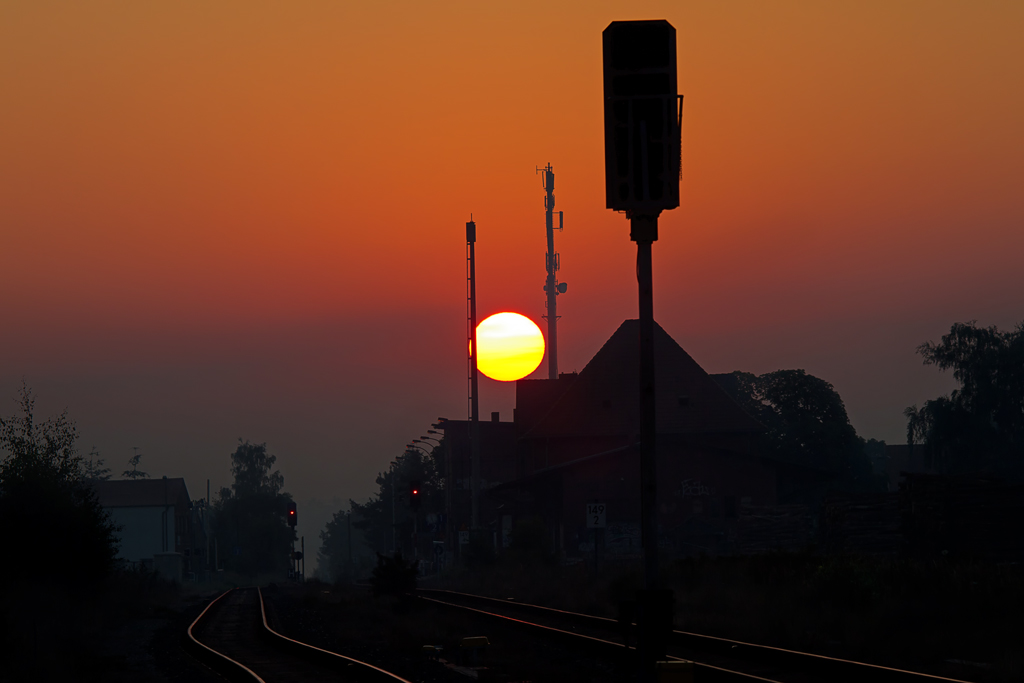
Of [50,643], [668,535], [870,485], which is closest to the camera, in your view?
[50,643]

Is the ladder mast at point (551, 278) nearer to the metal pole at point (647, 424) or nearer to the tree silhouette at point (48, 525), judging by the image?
the tree silhouette at point (48, 525)

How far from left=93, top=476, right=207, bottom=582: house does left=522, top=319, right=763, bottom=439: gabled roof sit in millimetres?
61096

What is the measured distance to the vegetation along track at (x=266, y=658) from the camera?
14.5m

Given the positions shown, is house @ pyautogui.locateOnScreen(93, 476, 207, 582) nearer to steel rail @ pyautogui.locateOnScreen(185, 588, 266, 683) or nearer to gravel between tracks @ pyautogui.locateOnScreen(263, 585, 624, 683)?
gravel between tracks @ pyautogui.locateOnScreen(263, 585, 624, 683)

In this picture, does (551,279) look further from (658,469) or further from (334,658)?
(334,658)

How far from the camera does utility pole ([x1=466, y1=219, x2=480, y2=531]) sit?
47656 millimetres

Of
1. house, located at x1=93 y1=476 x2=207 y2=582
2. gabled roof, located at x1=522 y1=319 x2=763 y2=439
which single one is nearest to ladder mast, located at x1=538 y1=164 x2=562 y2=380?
gabled roof, located at x1=522 y1=319 x2=763 y2=439

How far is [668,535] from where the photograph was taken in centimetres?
5041

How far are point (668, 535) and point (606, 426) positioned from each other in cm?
897

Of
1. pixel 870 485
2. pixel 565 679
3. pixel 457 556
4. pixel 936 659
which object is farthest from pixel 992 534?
pixel 870 485

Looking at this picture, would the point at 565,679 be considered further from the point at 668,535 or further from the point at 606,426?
the point at 606,426

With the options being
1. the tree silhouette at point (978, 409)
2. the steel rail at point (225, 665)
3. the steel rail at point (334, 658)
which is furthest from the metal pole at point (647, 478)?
the tree silhouette at point (978, 409)

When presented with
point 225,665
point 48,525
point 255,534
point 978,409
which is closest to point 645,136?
point 225,665

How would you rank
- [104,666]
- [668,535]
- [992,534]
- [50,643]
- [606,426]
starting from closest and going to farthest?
[104,666] → [50,643] → [992,534] → [668,535] → [606,426]
